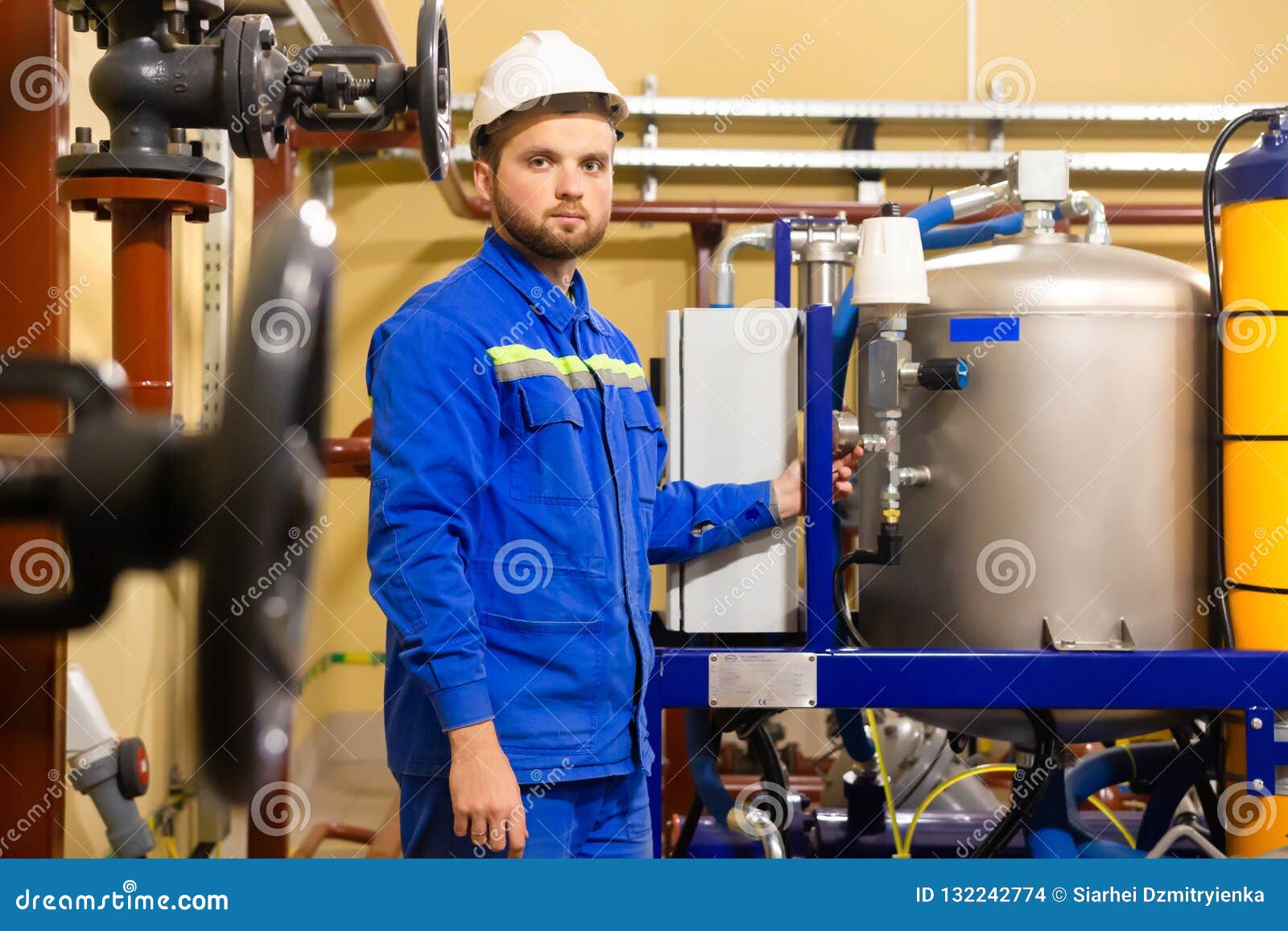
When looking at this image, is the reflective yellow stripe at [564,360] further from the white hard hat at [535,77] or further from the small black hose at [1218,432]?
the small black hose at [1218,432]

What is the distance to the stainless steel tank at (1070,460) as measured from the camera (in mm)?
1531

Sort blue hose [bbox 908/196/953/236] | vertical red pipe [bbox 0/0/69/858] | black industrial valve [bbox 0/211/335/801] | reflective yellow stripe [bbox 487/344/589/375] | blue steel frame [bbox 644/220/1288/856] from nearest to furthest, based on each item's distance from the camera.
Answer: black industrial valve [bbox 0/211/335/801] < reflective yellow stripe [bbox 487/344/589/375] < vertical red pipe [bbox 0/0/69/858] < blue steel frame [bbox 644/220/1288/856] < blue hose [bbox 908/196/953/236]

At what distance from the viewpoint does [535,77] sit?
132cm

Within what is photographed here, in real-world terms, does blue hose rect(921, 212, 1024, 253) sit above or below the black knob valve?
above

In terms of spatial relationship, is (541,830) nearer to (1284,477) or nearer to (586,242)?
(586,242)

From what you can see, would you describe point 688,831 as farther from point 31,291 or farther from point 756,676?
point 31,291

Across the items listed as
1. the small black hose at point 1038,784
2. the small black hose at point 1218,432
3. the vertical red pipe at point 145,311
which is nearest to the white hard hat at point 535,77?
the vertical red pipe at point 145,311

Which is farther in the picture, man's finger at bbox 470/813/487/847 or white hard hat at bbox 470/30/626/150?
white hard hat at bbox 470/30/626/150

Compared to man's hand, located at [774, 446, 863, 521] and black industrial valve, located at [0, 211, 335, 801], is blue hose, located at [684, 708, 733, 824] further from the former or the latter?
black industrial valve, located at [0, 211, 335, 801]

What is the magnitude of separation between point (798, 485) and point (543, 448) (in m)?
0.42

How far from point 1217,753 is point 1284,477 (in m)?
0.41

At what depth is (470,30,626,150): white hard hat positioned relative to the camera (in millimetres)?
1313

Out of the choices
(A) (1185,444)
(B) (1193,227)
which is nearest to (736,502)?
(A) (1185,444)

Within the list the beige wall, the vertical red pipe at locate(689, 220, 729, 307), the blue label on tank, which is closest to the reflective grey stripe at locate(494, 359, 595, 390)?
the blue label on tank
